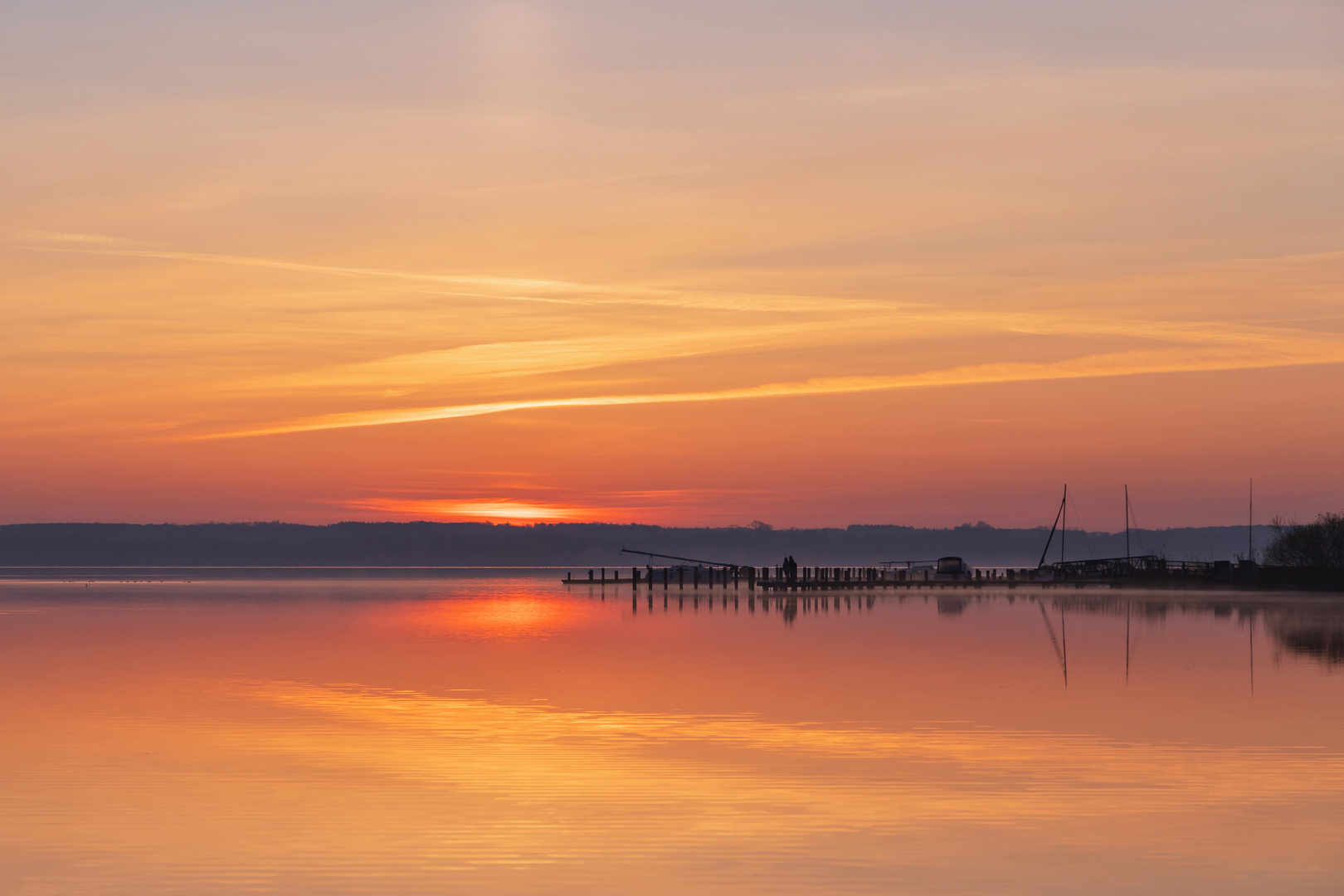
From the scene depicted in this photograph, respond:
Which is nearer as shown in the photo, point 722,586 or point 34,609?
point 34,609

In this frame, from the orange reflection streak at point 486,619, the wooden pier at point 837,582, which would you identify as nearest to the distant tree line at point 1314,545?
the wooden pier at point 837,582

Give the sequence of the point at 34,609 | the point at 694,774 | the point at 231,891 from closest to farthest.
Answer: the point at 231,891, the point at 694,774, the point at 34,609

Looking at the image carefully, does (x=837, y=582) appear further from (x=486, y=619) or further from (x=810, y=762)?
(x=810, y=762)

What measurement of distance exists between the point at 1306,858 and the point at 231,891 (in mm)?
11241

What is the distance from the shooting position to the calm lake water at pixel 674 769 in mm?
14562

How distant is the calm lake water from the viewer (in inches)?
573

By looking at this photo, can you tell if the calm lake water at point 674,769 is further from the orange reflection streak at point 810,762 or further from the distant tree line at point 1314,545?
the distant tree line at point 1314,545

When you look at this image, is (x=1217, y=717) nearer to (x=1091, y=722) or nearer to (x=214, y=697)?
(x=1091, y=722)

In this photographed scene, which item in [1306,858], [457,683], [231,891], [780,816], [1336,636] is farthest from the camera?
[1336,636]

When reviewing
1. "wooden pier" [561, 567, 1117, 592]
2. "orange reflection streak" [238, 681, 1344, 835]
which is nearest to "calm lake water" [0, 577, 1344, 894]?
"orange reflection streak" [238, 681, 1344, 835]

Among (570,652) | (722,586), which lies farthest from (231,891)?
(722,586)

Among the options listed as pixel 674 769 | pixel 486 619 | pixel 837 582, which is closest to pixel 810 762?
pixel 674 769

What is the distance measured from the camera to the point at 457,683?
113ft

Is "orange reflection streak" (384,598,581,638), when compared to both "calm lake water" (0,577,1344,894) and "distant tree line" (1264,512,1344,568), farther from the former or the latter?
"distant tree line" (1264,512,1344,568)
